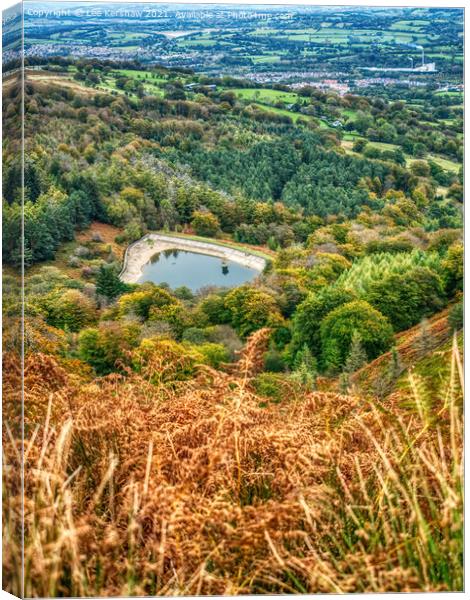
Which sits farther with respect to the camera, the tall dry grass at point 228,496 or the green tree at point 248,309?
the green tree at point 248,309

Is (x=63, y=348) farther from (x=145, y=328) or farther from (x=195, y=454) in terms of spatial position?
(x=195, y=454)

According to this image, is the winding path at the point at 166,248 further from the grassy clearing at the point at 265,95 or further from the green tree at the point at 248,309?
the grassy clearing at the point at 265,95

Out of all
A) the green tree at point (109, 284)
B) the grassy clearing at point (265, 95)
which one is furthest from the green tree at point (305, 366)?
the grassy clearing at point (265, 95)

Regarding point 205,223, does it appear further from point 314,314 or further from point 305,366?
point 305,366

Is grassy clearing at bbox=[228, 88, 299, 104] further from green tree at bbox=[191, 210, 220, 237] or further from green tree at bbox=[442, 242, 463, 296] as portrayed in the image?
green tree at bbox=[442, 242, 463, 296]

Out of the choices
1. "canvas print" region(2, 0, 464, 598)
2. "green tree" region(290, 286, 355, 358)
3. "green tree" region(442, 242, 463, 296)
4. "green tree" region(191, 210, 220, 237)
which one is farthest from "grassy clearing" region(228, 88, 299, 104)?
"green tree" region(442, 242, 463, 296)

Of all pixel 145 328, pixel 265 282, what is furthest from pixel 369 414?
pixel 145 328
